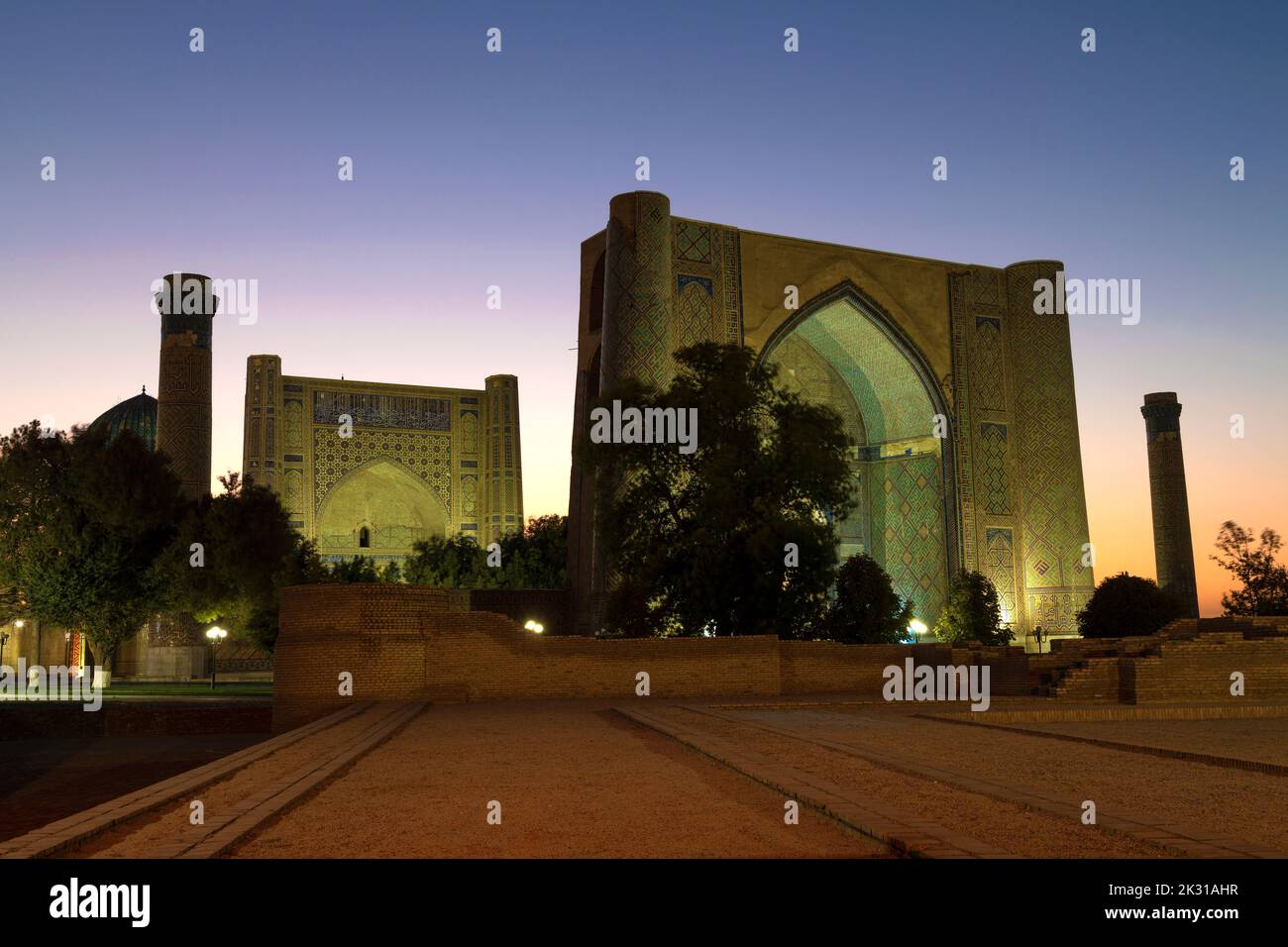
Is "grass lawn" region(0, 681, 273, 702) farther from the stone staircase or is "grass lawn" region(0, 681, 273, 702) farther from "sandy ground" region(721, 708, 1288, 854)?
"sandy ground" region(721, 708, 1288, 854)

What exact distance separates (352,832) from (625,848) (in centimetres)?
101

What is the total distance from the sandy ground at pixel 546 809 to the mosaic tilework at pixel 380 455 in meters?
25.0

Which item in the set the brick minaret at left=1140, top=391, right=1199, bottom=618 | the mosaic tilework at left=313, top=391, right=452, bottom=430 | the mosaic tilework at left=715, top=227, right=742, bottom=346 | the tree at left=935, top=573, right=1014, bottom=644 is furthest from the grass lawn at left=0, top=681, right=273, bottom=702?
the brick minaret at left=1140, top=391, right=1199, bottom=618

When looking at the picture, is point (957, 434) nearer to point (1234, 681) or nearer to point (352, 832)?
point (1234, 681)

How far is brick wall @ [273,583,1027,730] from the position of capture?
1116 centimetres

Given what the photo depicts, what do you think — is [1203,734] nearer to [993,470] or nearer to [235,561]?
[235,561]

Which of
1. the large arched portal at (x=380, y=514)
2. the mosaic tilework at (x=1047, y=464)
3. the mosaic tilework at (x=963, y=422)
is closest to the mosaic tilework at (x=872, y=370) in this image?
the mosaic tilework at (x=963, y=422)

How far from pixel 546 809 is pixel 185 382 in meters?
22.0

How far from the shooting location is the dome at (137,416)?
3562cm

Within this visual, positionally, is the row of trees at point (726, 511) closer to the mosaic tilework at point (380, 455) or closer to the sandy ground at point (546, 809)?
the sandy ground at point (546, 809)

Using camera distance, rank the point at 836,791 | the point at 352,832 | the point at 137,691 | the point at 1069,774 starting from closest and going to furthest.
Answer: the point at 352,832 < the point at 836,791 < the point at 1069,774 < the point at 137,691

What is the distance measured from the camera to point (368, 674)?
1116cm

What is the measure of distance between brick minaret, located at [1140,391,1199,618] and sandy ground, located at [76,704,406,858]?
2876 cm
